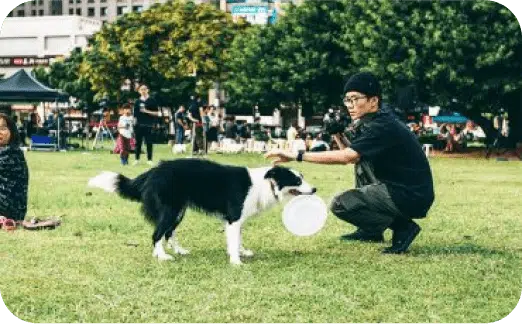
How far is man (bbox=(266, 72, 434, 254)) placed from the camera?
6.85 meters

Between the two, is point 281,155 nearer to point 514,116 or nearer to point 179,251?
point 179,251

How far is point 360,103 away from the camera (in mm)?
6902

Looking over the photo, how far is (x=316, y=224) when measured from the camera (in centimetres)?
703

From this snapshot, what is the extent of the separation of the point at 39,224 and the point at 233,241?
8.50 ft

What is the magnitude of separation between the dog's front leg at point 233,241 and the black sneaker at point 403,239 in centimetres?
141

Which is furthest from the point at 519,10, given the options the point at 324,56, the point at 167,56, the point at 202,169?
the point at 167,56

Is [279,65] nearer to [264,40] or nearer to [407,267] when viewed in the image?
[264,40]

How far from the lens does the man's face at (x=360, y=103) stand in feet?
22.6

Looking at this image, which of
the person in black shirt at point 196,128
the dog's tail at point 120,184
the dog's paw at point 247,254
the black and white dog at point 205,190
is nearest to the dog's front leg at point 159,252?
the black and white dog at point 205,190

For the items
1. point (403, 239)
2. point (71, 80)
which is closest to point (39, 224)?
point (403, 239)

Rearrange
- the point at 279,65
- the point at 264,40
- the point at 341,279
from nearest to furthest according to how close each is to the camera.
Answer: the point at 341,279 < the point at 279,65 < the point at 264,40

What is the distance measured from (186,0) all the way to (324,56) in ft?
62.3

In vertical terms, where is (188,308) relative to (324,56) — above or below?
below

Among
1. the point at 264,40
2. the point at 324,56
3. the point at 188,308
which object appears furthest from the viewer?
the point at 264,40
